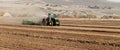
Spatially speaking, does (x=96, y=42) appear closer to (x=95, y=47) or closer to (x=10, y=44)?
(x=95, y=47)

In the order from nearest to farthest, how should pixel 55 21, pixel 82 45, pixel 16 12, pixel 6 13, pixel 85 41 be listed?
pixel 82 45 → pixel 85 41 → pixel 55 21 → pixel 16 12 → pixel 6 13

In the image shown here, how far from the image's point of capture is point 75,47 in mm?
20062

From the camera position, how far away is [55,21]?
43.6 meters

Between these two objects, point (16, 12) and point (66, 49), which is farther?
point (16, 12)

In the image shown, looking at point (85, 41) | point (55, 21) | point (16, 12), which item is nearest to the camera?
point (85, 41)

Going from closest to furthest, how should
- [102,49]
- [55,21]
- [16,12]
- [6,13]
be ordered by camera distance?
[102,49]
[55,21]
[16,12]
[6,13]

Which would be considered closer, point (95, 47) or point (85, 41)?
point (95, 47)

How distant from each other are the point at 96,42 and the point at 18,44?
211 inches

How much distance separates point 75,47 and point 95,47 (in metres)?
1.25

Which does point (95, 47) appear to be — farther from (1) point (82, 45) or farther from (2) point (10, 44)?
(2) point (10, 44)

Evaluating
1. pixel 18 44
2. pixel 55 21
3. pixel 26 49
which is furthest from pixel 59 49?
pixel 55 21

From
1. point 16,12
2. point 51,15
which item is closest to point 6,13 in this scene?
point 16,12

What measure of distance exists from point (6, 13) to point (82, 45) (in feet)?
228

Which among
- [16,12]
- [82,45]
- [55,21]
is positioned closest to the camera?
[82,45]
